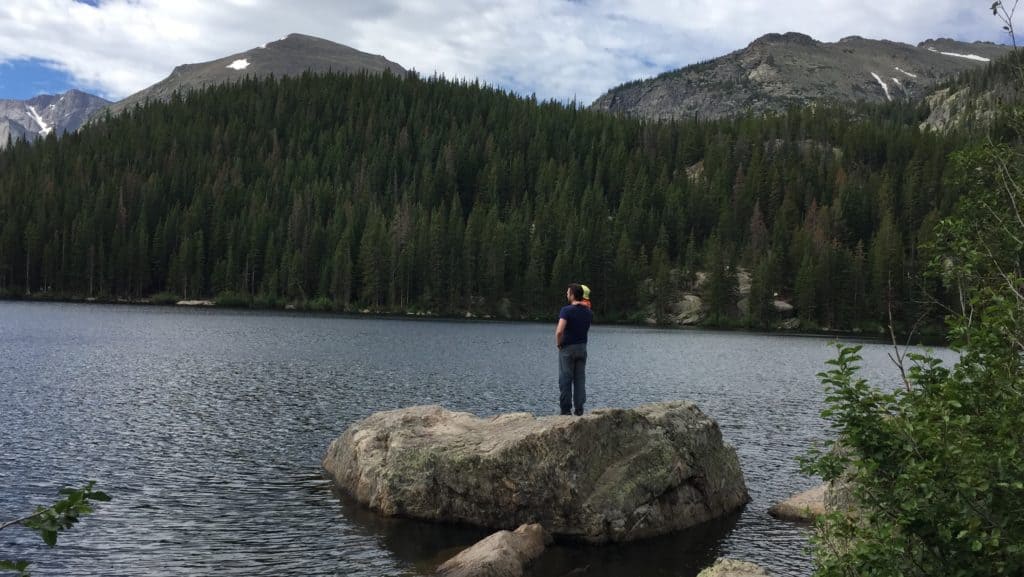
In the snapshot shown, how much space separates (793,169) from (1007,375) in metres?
190

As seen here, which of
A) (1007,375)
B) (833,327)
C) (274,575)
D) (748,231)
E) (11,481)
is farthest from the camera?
(748,231)

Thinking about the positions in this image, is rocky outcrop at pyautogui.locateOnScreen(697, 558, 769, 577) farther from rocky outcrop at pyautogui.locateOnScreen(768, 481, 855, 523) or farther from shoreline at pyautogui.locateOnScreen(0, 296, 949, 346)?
shoreline at pyautogui.locateOnScreen(0, 296, 949, 346)

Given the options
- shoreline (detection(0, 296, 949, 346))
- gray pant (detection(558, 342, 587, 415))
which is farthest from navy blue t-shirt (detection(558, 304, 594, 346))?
shoreline (detection(0, 296, 949, 346))

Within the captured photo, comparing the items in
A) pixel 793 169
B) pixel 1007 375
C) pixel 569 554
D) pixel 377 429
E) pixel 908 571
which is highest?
pixel 793 169

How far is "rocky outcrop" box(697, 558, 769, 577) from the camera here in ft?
42.9

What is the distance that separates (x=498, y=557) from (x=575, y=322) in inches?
258

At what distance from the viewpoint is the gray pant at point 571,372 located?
19.4 m

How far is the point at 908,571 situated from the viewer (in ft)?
23.3

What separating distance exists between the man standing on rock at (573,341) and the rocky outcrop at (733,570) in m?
6.89

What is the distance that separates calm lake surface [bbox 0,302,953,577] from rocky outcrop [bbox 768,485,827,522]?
46cm

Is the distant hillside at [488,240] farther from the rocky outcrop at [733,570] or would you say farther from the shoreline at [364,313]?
the rocky outcrop at [733,570]

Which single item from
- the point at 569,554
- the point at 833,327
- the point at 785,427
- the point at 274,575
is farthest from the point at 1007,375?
the point at 833,327

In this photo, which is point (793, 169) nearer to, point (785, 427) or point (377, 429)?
point (785, 427)

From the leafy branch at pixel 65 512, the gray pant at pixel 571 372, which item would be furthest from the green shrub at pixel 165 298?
the leafy branch at pixel 65 512
